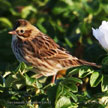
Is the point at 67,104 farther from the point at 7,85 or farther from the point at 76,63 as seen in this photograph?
the point at 76,63

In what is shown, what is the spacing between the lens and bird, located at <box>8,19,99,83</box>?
4.66 metres

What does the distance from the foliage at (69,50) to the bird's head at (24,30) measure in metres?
0.14

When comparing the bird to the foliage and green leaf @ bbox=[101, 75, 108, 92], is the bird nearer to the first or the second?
the foliage

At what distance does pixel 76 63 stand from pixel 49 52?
399 millimetres

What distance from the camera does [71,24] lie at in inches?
233

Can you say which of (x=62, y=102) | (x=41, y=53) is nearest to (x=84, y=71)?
(x=62, y=102)

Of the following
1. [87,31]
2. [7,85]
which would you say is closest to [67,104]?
[7,85]

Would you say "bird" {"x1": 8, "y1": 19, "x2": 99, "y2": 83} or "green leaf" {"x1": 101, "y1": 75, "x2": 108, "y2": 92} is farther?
"bird" {"x1": 8, "y1": 19, "x2": 99, "y2": 83}

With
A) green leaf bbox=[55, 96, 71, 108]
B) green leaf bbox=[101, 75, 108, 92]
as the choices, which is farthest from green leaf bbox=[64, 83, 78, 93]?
green leaf bbox=[101, 75, 108, 92]

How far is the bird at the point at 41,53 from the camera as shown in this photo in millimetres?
4660

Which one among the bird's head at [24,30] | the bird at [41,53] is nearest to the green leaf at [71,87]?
the bird at [41,53]

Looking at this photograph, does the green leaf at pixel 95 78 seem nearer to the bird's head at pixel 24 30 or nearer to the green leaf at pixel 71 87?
the green leaf at pixel 71 87

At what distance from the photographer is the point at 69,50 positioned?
488 centimetres

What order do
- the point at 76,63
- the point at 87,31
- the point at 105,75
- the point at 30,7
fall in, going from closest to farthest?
the point at 105,75
the point at 76,63
the point at 87,31
the point at 30,7
